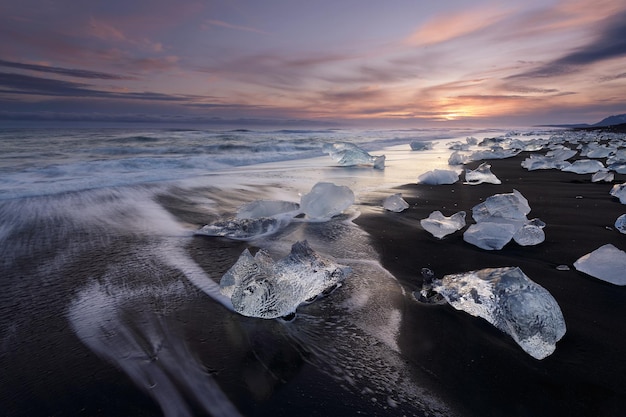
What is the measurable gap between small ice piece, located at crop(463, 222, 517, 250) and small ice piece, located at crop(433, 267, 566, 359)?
3.47 ft

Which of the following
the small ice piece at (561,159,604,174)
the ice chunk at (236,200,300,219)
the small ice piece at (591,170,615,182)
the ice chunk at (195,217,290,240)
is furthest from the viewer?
the small ice piece at (561,159,604,174)

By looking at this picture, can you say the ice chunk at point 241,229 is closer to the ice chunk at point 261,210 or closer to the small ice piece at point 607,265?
the ice chunk at point 261,210

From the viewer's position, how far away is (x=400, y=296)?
2.23 m

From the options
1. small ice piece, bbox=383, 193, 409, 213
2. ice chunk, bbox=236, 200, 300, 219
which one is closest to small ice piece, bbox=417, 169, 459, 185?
small ice piece, bbox=383, 193, 409, 213

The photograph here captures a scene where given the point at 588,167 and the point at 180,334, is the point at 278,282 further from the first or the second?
the point at 588,167

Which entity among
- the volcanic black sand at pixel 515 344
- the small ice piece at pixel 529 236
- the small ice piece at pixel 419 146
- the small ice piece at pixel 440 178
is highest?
the small ice piece at pixel 529 236

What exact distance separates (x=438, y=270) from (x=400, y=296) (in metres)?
0.55

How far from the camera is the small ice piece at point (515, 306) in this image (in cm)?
168

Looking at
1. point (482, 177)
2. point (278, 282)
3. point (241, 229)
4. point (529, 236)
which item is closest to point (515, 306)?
point (278, 282)

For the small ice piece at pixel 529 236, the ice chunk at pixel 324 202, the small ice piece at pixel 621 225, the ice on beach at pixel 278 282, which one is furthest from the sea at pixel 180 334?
the small ice piece at pixel 621 225

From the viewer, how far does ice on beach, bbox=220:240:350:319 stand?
1.97 meters

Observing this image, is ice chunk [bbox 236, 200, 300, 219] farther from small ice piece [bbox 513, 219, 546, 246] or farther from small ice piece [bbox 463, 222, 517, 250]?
small ice piece [bbox 513, 219, 546, 246]

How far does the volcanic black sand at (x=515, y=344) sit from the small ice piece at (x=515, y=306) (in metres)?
0.05

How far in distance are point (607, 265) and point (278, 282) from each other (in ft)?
7.63
